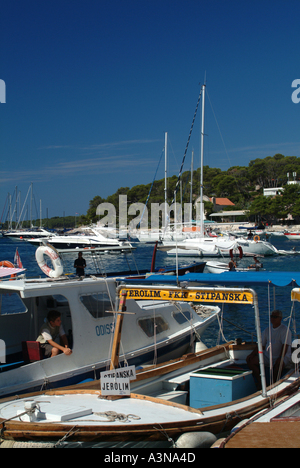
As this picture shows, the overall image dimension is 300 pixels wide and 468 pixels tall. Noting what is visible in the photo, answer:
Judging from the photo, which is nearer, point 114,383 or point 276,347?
point 114,383

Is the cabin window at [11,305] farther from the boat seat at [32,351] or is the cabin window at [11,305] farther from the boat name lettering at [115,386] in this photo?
the boat name lettering at [115,386]

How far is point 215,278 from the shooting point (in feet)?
33.6

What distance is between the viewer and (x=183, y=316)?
1379 centimetres

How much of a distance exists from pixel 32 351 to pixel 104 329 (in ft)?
6.34

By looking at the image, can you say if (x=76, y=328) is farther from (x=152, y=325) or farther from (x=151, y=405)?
(x=151, y=405)

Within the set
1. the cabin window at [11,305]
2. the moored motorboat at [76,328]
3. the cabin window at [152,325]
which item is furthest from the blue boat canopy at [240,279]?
the cabin window at [11,305]

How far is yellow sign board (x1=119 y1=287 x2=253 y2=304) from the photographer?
7.93 metres

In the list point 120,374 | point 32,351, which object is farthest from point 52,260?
point 120,374

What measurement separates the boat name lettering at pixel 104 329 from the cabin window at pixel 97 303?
0.83 feet

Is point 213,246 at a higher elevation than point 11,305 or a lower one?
higher

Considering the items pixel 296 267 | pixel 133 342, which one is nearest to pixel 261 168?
pixel 296 267

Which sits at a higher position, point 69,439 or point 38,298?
point 38,298
